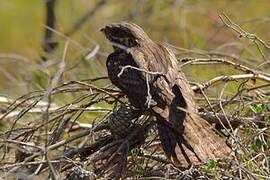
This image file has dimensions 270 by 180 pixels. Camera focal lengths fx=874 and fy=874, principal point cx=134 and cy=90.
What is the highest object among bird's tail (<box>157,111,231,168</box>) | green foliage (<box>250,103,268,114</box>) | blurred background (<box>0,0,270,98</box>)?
blurred background (<box>0,0,270,98</box>)

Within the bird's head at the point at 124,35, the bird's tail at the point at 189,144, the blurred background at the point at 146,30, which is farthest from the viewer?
the blurred background at the point at 146,30

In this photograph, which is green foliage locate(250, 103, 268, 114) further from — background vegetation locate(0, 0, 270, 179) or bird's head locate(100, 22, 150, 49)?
bird's head locate(100, 22, 150, 49)

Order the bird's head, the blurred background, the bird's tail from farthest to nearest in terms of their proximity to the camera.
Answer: the blurred background < the bird's head < the bird's tail

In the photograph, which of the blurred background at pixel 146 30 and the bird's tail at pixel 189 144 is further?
the blurred background at pixel 146 30

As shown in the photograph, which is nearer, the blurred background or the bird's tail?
the bird's tail

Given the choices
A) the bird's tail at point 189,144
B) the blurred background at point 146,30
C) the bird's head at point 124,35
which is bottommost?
the bird's tail at point 189,144

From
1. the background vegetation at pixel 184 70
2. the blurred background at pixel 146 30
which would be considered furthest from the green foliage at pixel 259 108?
the blurred background at pixel 146 30

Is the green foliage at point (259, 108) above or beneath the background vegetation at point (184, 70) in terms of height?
beneath

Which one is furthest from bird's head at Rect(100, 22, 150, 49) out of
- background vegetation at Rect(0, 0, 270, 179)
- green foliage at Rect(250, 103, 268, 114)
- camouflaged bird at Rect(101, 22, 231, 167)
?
green foliage at Rect(250, 103, 268, 114)

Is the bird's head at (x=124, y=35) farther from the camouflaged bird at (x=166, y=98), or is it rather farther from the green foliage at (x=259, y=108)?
the green foliage at (x=259, y=108)
